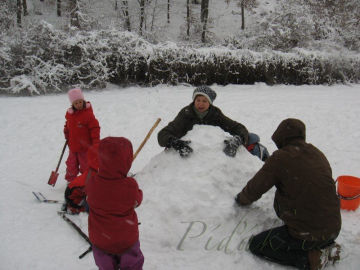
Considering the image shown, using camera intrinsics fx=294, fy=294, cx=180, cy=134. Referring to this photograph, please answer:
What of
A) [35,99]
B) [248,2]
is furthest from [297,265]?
[248,2]

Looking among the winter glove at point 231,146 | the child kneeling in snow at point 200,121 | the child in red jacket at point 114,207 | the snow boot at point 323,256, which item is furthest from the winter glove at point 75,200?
the snow boot at point 323,256

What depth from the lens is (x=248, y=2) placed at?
17.9 m

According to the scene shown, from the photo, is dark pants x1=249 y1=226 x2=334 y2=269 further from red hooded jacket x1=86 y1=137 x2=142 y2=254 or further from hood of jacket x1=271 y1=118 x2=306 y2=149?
red hooded jacket x1=86 y1=137 x2=142 y2=254

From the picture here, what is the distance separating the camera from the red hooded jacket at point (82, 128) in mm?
3727

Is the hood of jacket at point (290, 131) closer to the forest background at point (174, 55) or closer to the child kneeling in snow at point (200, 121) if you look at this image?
the child kneeling in snow at point (200, 121)

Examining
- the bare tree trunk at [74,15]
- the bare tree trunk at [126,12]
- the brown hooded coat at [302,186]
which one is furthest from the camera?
the bare tree trunk at [126,12]

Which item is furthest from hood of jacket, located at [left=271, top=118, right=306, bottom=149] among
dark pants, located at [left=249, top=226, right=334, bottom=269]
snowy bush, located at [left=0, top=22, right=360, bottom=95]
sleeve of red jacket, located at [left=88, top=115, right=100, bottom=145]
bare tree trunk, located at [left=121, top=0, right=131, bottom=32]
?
bare tree trunk, located at [left=121, top=0, right=131, bottom=32]

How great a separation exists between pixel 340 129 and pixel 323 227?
4.47 m

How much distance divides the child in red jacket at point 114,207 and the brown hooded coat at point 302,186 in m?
1.19

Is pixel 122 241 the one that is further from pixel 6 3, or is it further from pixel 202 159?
pixel 6 3

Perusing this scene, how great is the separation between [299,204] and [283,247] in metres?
0.43

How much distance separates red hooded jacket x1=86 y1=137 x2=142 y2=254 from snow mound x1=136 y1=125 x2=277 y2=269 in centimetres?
71

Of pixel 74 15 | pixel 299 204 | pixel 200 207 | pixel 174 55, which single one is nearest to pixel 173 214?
pixel 200 207

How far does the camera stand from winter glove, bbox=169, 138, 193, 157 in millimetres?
3090
